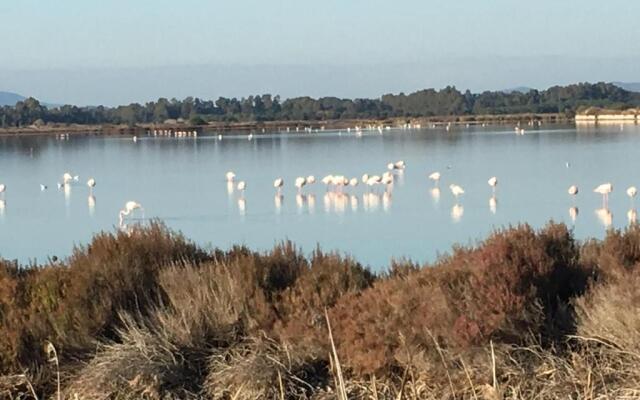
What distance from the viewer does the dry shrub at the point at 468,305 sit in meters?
6.42

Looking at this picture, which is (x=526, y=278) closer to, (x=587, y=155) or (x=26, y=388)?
(x=26, y=388)

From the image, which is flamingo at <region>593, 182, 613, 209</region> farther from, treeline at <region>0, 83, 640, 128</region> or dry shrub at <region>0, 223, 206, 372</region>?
treeline at <region>0, 83, 640, 128</region>

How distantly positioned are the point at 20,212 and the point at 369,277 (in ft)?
55.9

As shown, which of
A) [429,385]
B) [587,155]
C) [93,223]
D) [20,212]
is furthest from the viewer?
[587,155]

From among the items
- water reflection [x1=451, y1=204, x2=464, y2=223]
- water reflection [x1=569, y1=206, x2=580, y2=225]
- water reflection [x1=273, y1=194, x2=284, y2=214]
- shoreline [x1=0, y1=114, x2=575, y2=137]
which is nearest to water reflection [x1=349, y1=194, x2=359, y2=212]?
water reflection [x1=273, y1=194, x2=284, y2=214]

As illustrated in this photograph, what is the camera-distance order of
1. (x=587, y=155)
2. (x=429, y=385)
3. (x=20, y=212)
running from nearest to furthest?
(x=429, y=385) < (x=20, y=212) < (x=587, y=155)

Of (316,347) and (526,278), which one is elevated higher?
(526,278)

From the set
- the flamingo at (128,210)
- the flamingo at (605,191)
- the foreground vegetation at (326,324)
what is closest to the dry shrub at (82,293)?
the foreground vegetation at (326,324)

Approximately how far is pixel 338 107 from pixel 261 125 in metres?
24.8

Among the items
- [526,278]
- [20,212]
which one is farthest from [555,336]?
[20,212]

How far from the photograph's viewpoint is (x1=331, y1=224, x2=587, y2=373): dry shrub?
6.42m

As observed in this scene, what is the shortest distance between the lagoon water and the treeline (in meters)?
91.1

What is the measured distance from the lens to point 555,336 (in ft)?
22.0

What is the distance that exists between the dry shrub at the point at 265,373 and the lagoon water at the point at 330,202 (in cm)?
268
